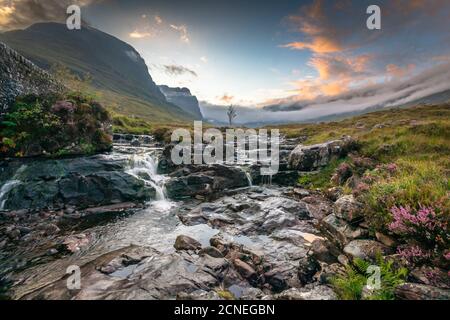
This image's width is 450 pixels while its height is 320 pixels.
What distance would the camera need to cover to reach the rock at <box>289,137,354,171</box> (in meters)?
22.3

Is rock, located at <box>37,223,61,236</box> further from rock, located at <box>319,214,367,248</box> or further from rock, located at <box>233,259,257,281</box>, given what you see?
rock, located at <box>319,214,367,248</box>

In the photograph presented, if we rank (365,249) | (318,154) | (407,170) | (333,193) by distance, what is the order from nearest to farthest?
(365,249)
(407,170)
(333,193)
(318,154)

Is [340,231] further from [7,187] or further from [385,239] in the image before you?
[7,187]

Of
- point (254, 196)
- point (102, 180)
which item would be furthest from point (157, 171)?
point (254, 196)

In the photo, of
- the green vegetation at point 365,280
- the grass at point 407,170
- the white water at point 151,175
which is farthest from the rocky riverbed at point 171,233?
the grass at point 407,170

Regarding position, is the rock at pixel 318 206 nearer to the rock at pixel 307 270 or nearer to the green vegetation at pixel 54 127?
the rock at pixel 307 270

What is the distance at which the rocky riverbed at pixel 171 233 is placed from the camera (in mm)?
7625

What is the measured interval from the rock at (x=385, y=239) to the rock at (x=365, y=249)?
14 centimetres

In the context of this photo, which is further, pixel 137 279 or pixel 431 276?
pixel 137 279

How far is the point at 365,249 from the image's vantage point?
738 centimetres

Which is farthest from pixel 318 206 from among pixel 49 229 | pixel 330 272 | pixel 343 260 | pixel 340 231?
pixel 49 229

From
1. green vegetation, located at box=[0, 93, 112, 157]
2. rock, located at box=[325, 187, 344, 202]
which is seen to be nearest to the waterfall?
green vegetation, located at box=[0, 93, 112, 157]

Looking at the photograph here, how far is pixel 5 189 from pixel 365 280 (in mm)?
21865
